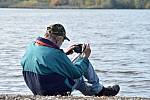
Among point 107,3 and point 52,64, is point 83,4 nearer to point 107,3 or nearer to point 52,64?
point 107,3

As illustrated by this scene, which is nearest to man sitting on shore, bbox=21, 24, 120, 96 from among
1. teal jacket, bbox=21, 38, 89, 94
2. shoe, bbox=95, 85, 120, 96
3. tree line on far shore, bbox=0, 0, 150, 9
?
teal jacket, bbox=21, 38, 89, 94

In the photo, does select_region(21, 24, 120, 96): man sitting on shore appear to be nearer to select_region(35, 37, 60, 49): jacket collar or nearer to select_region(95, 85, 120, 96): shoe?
select_region(35, 37, 60, 49): jacket collar

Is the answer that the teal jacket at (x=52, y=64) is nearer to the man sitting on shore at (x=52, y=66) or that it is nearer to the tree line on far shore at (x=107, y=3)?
the man sitting on shore at (x=52, y=66)

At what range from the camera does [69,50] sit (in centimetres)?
986

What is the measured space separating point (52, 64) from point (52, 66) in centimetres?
4

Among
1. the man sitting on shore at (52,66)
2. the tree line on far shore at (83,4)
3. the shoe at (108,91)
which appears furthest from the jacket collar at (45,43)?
the tree line on far shore at (83,4)

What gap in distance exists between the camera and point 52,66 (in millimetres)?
9117

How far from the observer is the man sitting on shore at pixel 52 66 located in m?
9.09

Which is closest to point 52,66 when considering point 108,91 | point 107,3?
point 108,91

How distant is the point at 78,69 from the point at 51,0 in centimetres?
12614

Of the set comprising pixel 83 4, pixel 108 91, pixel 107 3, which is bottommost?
pixel 83 4

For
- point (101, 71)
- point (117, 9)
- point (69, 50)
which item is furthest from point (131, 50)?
point (117, 9)

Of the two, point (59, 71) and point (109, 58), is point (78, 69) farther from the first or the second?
point (109, 58)

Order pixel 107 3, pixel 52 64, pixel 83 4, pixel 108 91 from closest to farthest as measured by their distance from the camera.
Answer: pixel 52 64 → pixel 108 91 → pixel 107 3 → pixel 83 4
